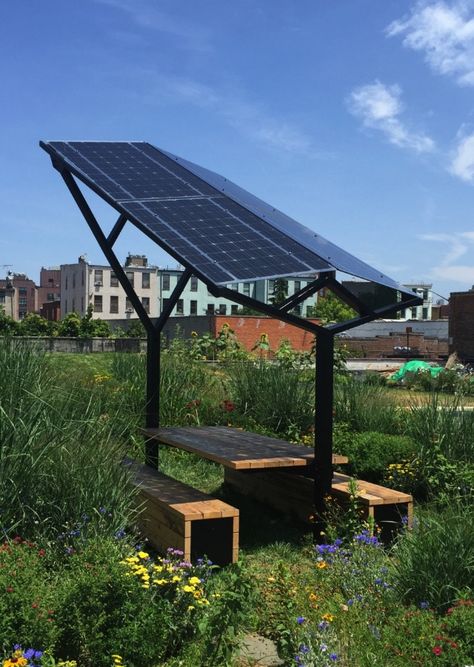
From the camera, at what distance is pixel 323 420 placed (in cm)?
570

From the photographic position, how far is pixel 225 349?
52.9ft

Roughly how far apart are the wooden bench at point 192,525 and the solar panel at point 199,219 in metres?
1.58

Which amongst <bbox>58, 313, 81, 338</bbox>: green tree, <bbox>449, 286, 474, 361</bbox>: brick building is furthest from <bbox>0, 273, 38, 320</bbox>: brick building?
<bbox>449, 286, 474, 361</bbox>: brick building

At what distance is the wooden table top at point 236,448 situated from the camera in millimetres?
5633

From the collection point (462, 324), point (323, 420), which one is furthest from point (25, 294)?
point (323, 420)

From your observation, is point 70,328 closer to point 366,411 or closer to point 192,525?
point 366,411

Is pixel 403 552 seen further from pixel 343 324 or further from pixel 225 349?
pixel 225 349

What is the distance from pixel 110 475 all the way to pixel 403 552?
190 centimetres

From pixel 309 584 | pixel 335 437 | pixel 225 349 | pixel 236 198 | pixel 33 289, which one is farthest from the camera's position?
pixel 33 289

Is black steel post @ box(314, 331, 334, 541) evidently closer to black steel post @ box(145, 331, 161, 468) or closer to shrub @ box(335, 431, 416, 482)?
shrub @ box(335, 431, 416, 482)

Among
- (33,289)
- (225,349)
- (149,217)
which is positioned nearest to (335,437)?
(149,217)

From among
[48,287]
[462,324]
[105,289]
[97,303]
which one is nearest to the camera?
[462,324]

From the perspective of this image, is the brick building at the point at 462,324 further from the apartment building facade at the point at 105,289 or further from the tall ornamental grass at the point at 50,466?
the tall ornamental grass at the point at 50,466

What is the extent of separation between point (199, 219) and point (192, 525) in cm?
265
